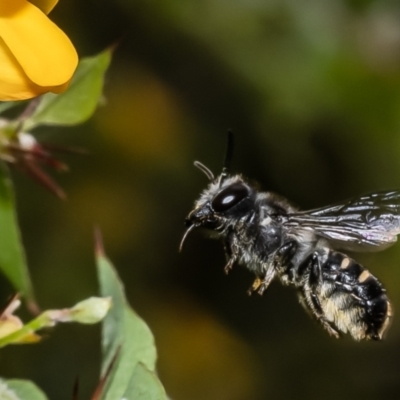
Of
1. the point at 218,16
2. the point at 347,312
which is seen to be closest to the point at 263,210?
the point at 347,312

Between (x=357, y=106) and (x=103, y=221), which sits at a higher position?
(x=357, y=106)

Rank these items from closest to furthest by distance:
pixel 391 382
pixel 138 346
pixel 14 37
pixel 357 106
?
pixel 14 37
pixel 138 346
pixel 357 106
pixel 391 382

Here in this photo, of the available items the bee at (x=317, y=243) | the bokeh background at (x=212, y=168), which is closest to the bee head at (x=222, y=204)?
the bee at (x=317, y=243)

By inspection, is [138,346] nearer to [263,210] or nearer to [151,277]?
[263,210]

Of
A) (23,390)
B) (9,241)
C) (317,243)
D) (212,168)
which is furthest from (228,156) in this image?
(212,168)

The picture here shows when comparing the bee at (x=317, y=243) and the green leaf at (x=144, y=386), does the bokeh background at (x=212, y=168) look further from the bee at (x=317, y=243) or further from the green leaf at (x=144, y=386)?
the green leaf at (x=144, y=386)

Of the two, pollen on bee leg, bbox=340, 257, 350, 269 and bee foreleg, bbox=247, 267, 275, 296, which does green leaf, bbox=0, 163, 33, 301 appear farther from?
pollen on bee leg, bbox=340, 257, 350, 269

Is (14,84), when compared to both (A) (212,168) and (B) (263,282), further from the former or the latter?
(A) (212,168)
